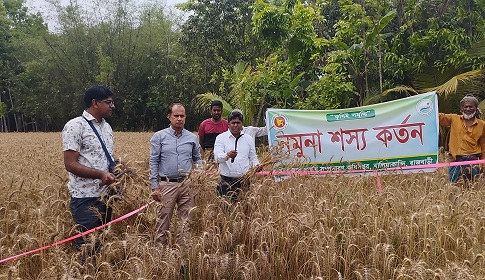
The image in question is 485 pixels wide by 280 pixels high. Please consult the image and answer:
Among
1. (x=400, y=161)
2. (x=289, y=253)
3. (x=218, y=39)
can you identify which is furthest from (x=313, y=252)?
(x=218, y=39)

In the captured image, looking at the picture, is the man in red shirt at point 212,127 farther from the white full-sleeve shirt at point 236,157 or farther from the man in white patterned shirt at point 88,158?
the man in white patterned shirt at point 88,158

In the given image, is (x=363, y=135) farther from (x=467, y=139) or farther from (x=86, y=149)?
(x=86, y=149)

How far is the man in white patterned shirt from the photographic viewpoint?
310 centimetres

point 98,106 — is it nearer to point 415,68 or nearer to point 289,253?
point 289,253

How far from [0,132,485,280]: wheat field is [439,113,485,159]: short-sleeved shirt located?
24.1 inches

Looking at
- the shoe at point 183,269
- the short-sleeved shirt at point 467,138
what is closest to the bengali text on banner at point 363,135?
the short-sleeved shirt at point 467,138

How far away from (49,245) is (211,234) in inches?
46.6

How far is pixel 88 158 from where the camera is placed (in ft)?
10.5

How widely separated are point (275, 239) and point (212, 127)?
266cm

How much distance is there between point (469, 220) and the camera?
3.75m

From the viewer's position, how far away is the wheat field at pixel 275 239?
3.00 metres

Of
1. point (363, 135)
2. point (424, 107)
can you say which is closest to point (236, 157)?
point (363, 135)

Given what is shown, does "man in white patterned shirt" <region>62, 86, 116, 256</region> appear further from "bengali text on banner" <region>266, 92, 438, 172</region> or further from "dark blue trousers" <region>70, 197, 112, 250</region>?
"bengali text on banner" <region>266, 92, 438, 172</region>

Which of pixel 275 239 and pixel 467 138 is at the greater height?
pixel 467 138
